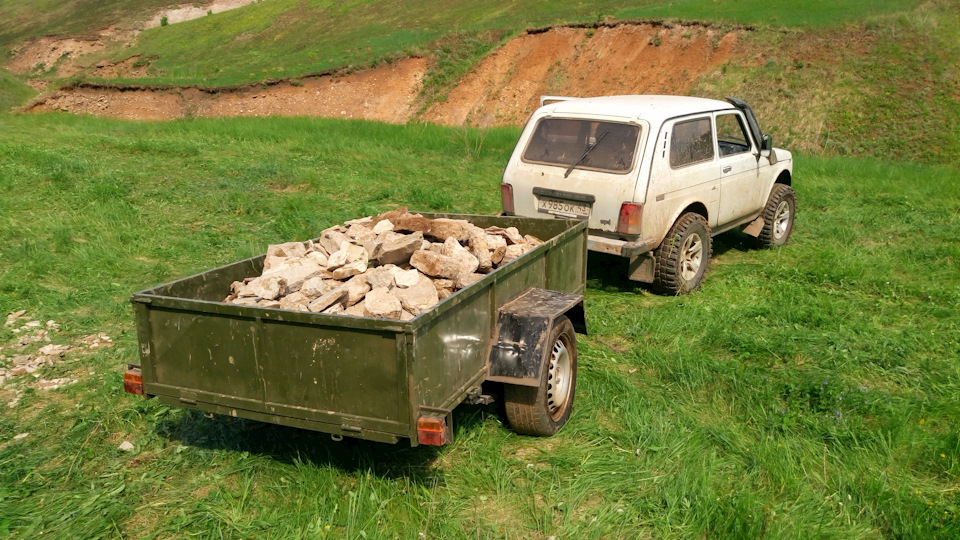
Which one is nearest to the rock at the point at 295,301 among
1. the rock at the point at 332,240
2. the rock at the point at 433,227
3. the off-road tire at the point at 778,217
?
the rock at the point at 332,240

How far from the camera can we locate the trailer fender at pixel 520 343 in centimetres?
473

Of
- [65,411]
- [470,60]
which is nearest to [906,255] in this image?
[65,411]

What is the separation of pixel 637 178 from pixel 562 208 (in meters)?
0.83

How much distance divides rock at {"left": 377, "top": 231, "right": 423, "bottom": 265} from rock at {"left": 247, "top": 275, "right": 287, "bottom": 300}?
678 millimetres

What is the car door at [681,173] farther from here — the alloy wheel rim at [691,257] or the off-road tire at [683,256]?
the alloy wheel rim at [691,257]

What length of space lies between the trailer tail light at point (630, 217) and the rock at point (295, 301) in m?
3.78

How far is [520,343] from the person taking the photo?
481 cm

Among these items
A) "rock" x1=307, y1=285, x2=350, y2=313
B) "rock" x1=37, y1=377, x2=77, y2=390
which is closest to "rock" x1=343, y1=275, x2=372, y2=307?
"rock" x1=307, y1=285, x2=350, y2=313

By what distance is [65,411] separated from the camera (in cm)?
541

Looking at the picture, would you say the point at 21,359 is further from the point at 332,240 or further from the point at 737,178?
the point at 737,178

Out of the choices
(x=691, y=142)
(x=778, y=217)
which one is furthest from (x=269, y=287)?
(x=778, y=217)

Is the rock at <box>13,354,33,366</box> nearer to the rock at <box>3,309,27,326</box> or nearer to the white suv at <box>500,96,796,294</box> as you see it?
the rock at <box>3,309,27,326</box>

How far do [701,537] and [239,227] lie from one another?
26.2ft

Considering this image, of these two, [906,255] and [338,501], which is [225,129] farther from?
[338,501]
